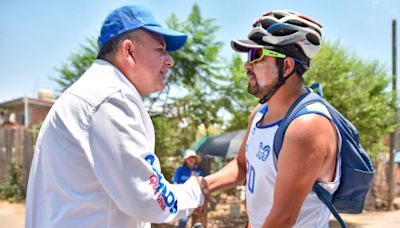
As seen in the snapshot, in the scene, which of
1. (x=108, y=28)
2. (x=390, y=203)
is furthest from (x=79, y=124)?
Answer: (x=390, y=203)

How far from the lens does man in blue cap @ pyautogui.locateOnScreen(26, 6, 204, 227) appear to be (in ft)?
4.99

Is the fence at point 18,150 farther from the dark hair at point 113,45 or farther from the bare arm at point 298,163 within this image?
the bare arm at point 298,163

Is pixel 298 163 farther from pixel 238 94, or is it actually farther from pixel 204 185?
pixel 238 94

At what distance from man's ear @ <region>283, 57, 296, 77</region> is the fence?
1251 cm

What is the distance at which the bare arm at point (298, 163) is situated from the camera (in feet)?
5.56

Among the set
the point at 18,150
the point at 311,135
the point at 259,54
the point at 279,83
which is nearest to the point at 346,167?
the point at 311,135

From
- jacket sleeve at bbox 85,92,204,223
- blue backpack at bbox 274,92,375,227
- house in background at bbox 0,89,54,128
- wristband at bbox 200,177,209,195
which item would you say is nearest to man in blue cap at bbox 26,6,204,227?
jacket sleeve at bbox 85,92,204,223

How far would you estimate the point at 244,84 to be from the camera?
1015cm

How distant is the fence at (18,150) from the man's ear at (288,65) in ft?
41.0

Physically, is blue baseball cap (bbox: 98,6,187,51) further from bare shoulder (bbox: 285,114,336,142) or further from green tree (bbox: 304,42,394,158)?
green tree (bbox: 304,42,394,158)

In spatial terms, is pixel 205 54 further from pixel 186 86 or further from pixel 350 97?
pixel 350 97

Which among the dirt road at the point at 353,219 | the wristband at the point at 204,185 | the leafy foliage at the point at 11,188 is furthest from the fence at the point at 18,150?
the wristband at the point at 204,185

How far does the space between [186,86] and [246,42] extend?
863 cm

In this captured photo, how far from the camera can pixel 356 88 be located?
10.3 meters
